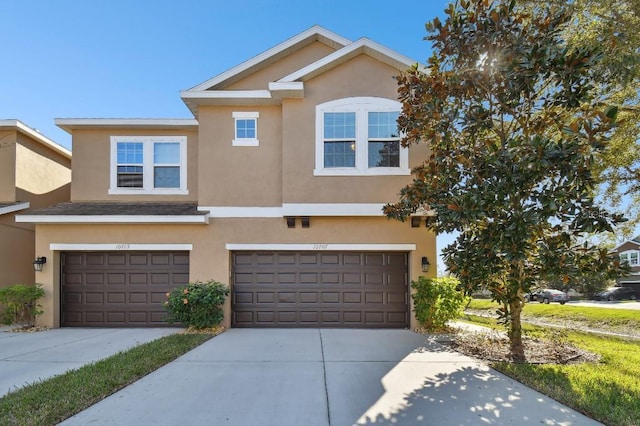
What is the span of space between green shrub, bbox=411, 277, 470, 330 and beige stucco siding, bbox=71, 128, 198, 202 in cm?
726

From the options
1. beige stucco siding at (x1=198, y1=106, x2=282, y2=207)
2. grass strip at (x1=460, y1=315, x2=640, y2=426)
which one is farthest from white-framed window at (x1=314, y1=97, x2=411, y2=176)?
grass strip at (x1=460, y1=315, x2=640, y2=426)

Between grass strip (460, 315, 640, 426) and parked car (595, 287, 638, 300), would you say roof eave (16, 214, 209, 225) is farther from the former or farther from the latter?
parked car (595, 287, 638, 300)

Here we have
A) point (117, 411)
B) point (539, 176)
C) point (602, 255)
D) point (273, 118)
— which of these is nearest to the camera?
point (117, 411)

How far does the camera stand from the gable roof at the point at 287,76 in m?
9.28

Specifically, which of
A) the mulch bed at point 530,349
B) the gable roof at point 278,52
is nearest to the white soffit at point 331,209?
the mulch bed at point 530,349

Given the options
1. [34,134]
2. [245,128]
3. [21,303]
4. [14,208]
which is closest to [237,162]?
[245,128]

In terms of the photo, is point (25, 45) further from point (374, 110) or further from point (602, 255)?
point (602, 255)

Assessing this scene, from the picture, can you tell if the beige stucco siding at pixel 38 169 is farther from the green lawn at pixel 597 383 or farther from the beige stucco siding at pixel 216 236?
the green lawn at pixel 597 383

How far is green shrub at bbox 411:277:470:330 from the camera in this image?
28.9ft

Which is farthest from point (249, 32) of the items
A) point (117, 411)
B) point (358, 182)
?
point (117, 411)

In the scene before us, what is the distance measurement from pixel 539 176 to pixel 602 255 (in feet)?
5.81

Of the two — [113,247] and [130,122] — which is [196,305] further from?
[130,122]

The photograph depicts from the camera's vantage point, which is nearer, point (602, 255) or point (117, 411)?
point (117, 411)

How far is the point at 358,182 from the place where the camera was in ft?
30.7
